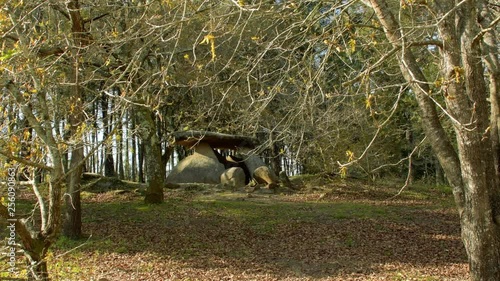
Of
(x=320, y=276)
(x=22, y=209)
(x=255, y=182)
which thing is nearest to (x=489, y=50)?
(x=320, y=276)

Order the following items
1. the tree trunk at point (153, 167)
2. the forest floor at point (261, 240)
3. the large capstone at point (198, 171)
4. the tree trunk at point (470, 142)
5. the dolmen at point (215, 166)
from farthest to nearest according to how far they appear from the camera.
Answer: the large capstone at point (198, 171), the dolmen at point (215, 166), the tree trunk at point (153, 167), the forest floor at point (261, 240), the tree trunk at point (470, 142)

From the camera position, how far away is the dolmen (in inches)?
685

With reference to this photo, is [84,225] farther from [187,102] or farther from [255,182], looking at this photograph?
[187,102]

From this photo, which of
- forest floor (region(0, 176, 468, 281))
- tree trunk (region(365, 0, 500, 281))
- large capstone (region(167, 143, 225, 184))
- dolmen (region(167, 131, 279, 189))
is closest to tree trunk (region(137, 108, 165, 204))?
forest floor (region(0, 176, 468, 281))

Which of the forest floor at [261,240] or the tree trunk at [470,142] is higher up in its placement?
the tree trunk at [470,142]

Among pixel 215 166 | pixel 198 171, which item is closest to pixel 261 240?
pixel 198 171

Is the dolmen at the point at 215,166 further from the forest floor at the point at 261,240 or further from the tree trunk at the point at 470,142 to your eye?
the tree trunk at the point at 470,142

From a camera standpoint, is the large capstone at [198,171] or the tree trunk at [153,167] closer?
the tree trunk at [153,167]

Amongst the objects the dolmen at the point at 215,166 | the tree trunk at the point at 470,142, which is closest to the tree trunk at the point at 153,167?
the dolmen at the point at 215,166

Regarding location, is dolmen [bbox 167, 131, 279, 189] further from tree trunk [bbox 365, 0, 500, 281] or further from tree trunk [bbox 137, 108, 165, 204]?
tree trunk [bbox 365, 0, 500, 281]

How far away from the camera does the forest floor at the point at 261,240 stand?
7.75m

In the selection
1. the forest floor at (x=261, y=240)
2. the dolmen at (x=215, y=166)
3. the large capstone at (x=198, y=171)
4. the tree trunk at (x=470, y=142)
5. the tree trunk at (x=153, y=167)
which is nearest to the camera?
the tree trunk at (x=470, y=142)

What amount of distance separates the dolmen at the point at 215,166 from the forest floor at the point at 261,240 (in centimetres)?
234

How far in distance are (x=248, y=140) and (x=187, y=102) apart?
311 cm
